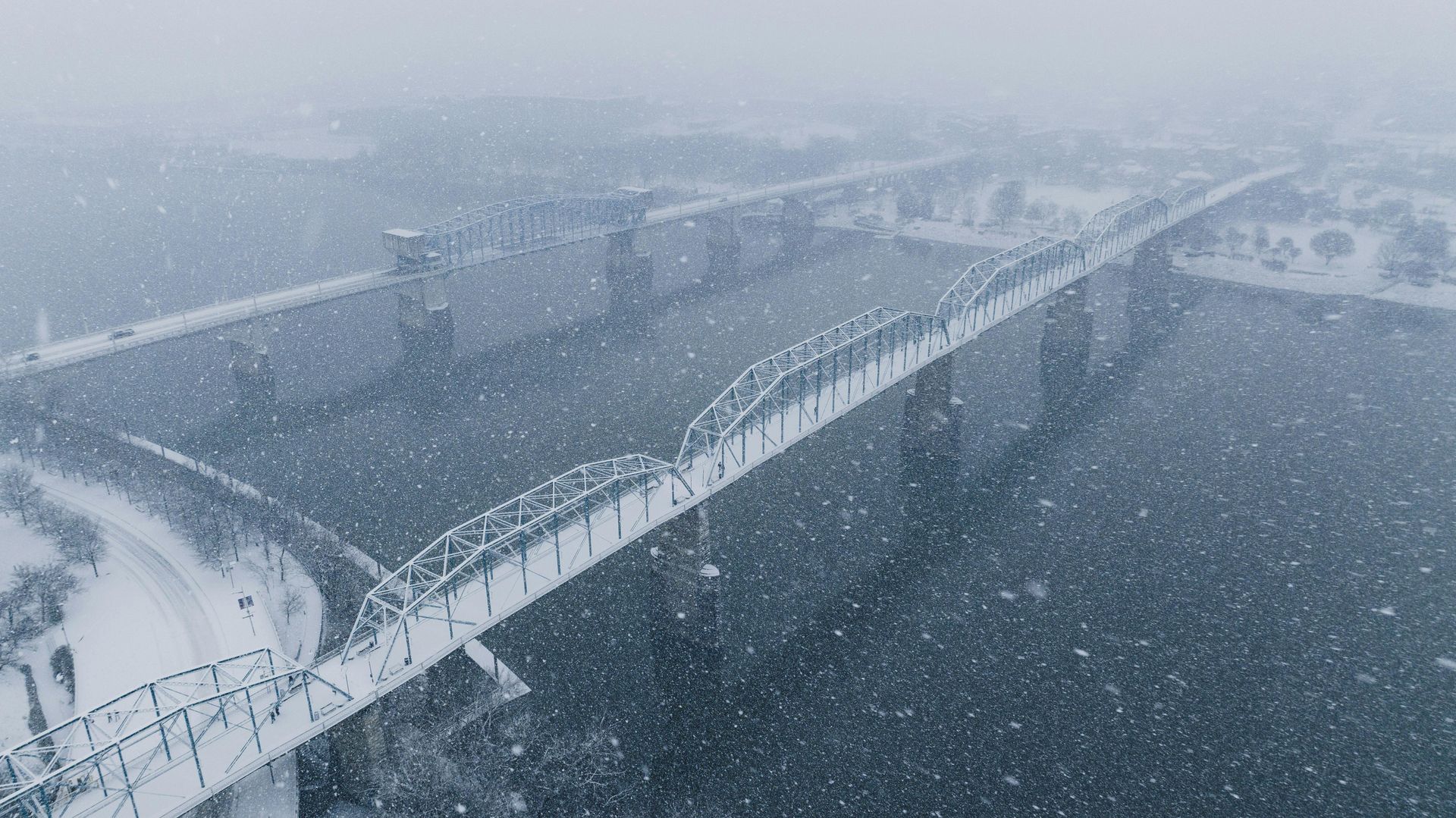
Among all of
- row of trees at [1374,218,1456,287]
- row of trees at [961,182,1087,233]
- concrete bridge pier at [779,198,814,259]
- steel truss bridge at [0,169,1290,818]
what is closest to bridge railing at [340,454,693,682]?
steel truss bridge at [0,169,1290,818]

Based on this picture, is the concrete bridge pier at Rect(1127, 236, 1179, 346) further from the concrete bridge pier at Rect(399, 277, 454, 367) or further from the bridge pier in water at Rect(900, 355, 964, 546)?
the concrete bridge pier at Rect(399, 277, 454, 367)

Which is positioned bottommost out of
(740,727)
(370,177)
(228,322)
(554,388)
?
(740,727)

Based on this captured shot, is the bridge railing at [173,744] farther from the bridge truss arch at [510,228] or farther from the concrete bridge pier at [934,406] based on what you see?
the bridge truss arch at [510,228]

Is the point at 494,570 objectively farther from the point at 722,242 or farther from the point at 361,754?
the point at 722,242

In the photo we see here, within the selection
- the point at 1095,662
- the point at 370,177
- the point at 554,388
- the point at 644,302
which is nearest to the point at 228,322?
the point at 554,388

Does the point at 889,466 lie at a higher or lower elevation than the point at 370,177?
lower

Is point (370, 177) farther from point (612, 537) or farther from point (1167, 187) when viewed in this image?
point (612, 537)

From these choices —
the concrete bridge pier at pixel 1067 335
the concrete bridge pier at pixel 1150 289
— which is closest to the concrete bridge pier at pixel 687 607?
the concrete bridge pier at pixel 1067 335
